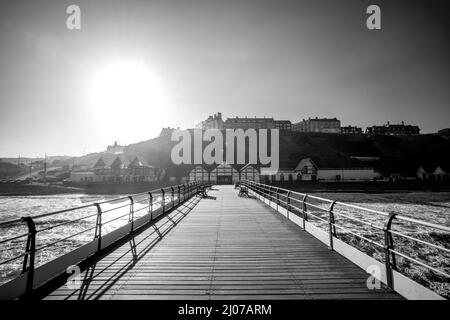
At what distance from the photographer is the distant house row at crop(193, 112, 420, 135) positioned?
141 meters

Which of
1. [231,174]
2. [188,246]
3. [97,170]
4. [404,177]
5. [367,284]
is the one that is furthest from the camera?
[404,177]

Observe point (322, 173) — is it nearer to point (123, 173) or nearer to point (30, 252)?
point (123, 173)

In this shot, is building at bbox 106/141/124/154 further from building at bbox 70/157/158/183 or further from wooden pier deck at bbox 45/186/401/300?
wooden pier deck at bbox 45/186/401/300

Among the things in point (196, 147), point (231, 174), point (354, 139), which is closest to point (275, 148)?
point (196, 147)

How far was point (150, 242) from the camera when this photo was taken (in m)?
7.74

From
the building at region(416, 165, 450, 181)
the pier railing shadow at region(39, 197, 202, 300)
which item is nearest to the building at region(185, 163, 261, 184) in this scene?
the building at region(416, 165, 450, 181)

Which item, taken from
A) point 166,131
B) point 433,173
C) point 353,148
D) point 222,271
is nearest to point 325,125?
point 353,148

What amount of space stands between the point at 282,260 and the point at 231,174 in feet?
210

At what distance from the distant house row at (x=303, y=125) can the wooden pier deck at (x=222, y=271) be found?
131 m

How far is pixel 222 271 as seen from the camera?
5.43m

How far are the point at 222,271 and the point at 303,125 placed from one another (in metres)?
166

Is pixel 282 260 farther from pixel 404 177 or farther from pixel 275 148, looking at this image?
pixel 275 148

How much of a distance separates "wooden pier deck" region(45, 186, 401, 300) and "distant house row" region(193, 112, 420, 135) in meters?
131

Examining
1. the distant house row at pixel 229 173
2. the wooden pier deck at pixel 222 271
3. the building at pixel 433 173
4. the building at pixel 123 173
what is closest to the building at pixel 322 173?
the distant house row at pixel 229 173
